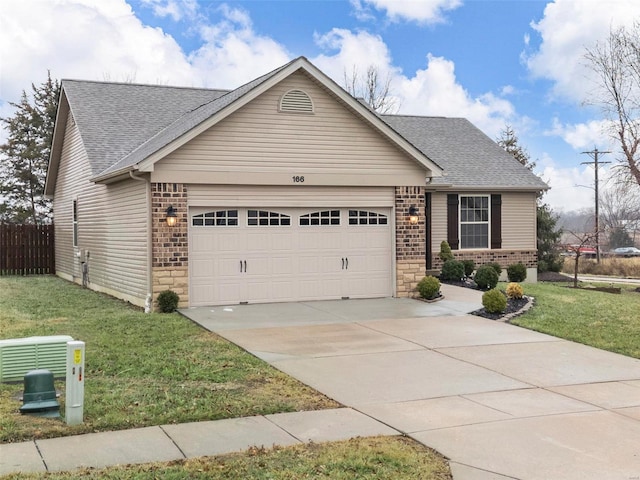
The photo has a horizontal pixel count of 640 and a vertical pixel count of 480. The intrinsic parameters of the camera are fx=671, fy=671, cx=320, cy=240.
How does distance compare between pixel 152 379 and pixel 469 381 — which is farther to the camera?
pixel 469 381

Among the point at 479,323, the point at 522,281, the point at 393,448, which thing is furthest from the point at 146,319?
the point at 522,281

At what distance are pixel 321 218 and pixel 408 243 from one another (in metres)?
2.31

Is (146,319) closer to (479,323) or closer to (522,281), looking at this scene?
(479,323)

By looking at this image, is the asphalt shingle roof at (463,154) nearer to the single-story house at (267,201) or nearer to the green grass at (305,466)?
the single-story house at (267,201)

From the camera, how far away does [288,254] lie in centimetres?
1558

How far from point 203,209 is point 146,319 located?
290 cm

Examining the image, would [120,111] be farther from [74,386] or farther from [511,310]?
[74,386]

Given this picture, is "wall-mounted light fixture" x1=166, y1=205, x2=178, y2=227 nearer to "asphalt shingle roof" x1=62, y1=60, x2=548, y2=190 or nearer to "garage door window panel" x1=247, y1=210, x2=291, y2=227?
"garage door window panel" x1=247, y1=210, x2=291, y2=227

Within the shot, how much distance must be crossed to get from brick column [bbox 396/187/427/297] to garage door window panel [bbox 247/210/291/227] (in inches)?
112

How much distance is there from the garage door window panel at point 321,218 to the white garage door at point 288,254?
23 millimetres

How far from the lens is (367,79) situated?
45.1 meters

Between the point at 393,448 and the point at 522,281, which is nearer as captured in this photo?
the point at 393,448

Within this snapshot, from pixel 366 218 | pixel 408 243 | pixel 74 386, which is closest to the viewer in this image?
pixel 74 386

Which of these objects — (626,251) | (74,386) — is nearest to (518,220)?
(74,386)
